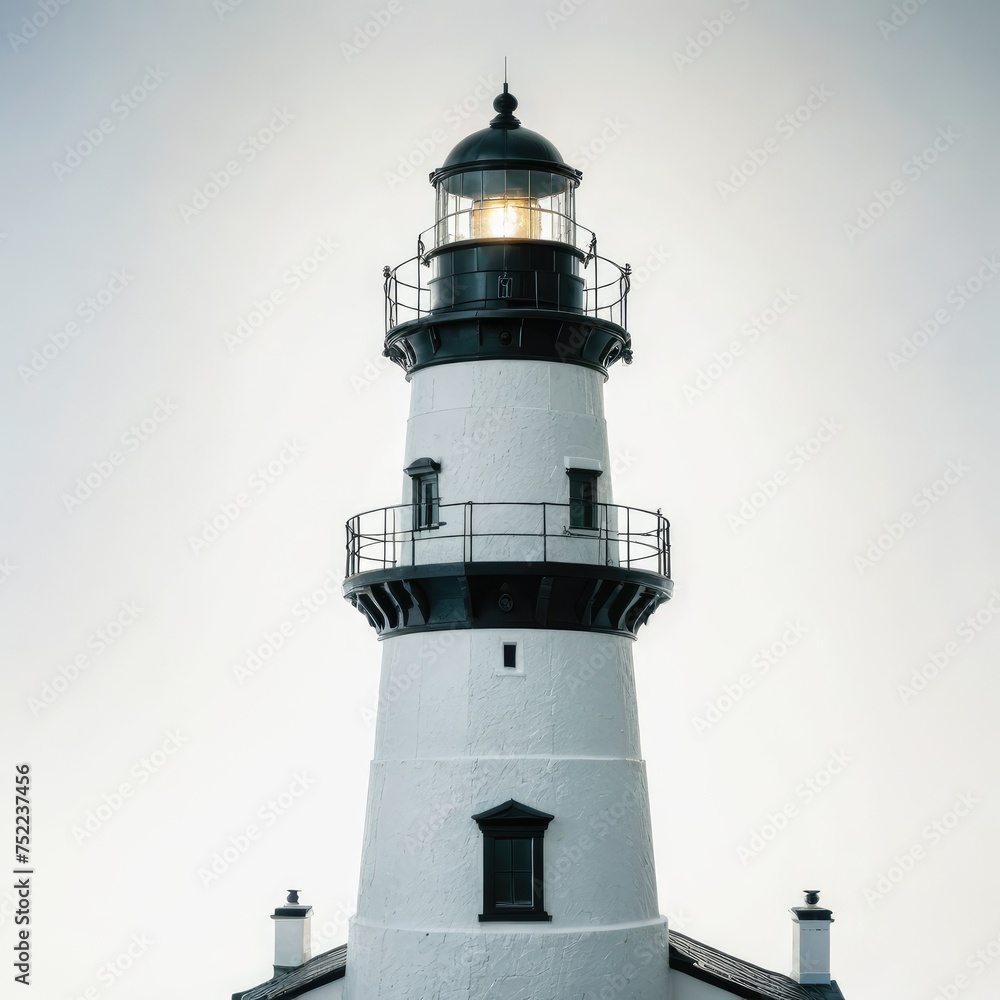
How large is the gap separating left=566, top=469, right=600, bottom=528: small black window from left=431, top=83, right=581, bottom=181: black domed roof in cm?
373

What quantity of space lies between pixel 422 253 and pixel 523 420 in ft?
8.50

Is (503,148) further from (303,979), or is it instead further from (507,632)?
(303,979)

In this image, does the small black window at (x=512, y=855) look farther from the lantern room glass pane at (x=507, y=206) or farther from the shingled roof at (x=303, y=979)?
the lantern room glass pane at (x=507, y=206)

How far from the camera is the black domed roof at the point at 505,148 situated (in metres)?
22.1

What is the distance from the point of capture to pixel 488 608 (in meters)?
21.2

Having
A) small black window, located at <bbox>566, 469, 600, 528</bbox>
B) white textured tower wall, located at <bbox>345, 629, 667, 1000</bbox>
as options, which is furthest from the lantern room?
white textured tower wall, located at <bbox>345, 629, 667, 1000</bbox>

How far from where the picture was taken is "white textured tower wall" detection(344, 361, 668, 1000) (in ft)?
68.0

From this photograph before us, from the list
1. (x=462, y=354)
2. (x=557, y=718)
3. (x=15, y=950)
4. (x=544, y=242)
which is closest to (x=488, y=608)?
(x=557, y=718)

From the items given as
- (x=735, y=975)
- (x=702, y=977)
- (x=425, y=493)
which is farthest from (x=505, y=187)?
(x=735, y=975)

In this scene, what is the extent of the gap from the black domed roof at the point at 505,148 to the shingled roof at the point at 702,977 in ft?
31.6

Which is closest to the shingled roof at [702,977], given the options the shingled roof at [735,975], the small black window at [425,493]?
the shingled roof at [735,975]

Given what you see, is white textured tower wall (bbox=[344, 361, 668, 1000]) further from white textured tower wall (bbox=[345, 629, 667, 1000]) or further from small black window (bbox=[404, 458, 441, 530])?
small black window (bbox=[404, 458, 441, 530])

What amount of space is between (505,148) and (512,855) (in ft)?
27.6

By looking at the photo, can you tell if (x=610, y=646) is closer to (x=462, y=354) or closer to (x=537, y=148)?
(x=462, y=354)
